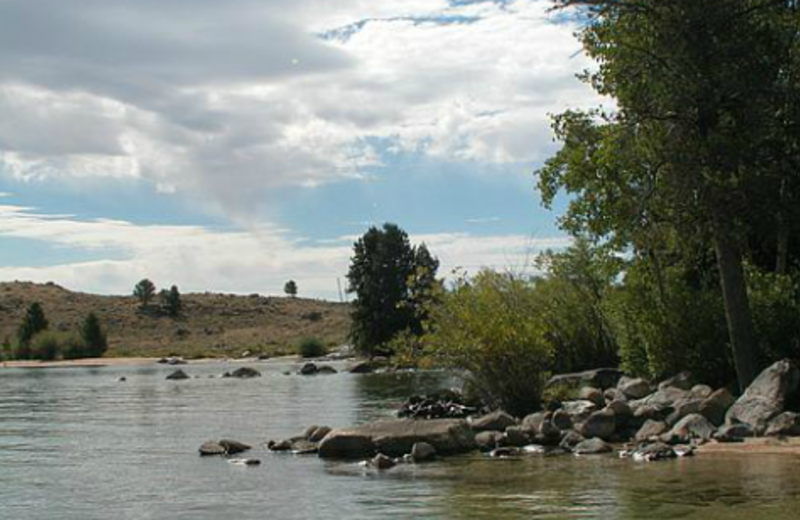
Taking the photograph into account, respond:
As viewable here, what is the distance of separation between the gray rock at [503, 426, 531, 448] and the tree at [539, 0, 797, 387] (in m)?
6.09

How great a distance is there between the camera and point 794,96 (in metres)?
24.3

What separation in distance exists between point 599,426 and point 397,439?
15.4 ft

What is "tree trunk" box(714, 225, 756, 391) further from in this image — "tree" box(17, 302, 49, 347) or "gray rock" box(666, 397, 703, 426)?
"tree" box(17, 302, 49, 347)

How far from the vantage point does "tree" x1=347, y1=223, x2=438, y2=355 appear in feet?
273

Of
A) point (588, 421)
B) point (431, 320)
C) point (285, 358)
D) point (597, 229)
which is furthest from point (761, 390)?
point (285, 358)

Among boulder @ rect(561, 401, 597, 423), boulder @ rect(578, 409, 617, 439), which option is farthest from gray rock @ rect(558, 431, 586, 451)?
boulder @ rect(561, 401, 597, 423)

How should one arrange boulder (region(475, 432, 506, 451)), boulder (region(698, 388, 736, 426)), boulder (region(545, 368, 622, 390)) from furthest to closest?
boulder (region(545, 368, 622, 390)) → boulder (region(698, 388, 736, 426)) → boulder (region(475, 432, 506, 451))

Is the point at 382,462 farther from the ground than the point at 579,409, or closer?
closer

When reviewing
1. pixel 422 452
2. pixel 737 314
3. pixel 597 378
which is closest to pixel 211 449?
pixel 422 452

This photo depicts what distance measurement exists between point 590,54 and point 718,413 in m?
9.94

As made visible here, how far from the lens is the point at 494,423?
80.8 ft

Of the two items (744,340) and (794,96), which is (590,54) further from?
(744,340)

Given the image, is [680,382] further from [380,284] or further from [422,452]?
[380,284]

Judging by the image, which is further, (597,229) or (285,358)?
(285,358)
